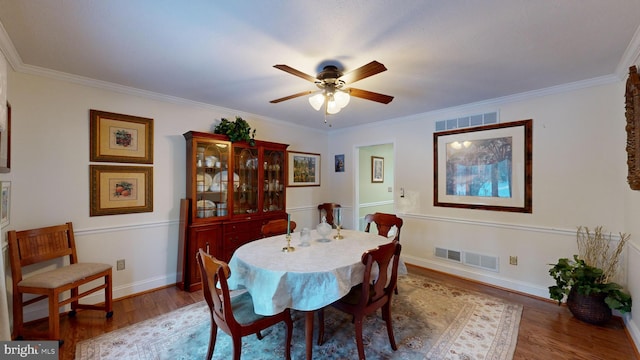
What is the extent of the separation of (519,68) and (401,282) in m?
2.65

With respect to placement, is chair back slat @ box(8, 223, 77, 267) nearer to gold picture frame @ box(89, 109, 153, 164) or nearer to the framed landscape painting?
gold picture frame @ box(89, 109, 153, 164)

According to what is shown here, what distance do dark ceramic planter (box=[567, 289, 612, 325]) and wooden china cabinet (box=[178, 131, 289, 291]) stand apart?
11.4 ft

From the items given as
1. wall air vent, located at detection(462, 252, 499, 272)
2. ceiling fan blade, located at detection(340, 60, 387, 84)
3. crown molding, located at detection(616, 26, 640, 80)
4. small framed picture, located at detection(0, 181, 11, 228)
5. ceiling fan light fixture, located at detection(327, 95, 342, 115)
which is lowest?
wall air vent, located at detection(462, 252, 499, 272)

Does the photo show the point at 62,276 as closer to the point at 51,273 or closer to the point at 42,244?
the point at 51,273

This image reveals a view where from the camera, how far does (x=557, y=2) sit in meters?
1.50

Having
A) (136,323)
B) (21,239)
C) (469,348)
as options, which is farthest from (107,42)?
(469,348)

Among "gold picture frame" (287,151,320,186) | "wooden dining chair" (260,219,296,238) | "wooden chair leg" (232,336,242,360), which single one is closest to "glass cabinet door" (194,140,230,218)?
"wooden dining chair" (260,219,296,238)

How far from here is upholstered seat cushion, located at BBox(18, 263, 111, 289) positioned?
2.03 meters

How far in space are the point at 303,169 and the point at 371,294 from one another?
3128 mm

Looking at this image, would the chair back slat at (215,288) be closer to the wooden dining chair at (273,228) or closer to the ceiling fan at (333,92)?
the wooden dining chair at (273,228)

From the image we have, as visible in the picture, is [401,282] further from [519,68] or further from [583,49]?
[583,49]

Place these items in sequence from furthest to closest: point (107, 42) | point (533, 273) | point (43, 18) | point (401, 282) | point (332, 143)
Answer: point (332, 143) < point (401, 282) < point (533, 273) < point (107, 42) < point (43, 18)

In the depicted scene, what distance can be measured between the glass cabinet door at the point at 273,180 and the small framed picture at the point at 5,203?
8.18 feet

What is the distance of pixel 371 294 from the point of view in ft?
6.57
